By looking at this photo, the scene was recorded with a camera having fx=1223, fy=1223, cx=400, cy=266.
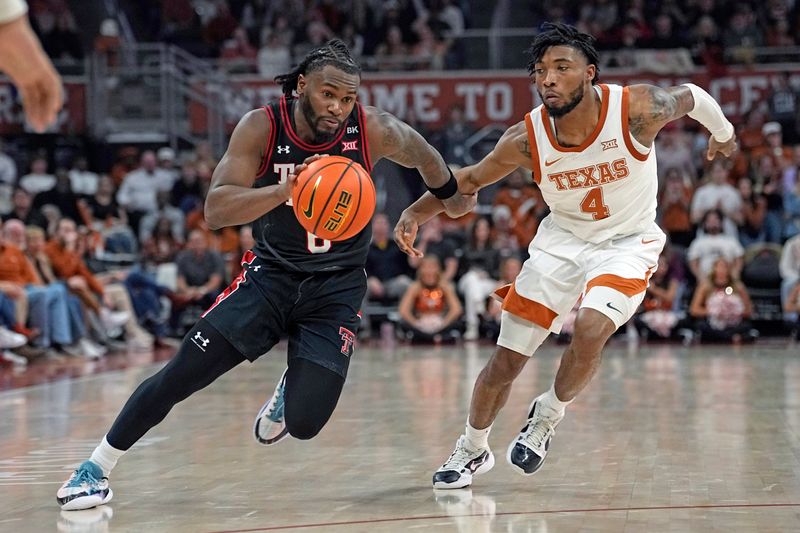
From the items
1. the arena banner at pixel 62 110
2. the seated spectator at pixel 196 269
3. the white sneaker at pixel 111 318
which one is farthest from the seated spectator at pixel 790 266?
the arena banner at pixel 62 110

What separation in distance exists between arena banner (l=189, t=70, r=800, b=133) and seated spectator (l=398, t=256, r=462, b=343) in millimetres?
4186

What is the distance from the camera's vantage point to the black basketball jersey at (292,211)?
5.19 m

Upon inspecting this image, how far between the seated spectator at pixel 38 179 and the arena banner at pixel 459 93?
2.61 m

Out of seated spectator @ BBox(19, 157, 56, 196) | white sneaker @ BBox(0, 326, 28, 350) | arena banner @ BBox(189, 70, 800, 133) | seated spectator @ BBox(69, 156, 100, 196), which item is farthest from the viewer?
arena banner @ BBox(189, 70, 800, 133)

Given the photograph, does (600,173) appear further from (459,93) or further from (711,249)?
(459,93)

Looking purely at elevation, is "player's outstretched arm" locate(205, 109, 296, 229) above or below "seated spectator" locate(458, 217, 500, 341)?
above

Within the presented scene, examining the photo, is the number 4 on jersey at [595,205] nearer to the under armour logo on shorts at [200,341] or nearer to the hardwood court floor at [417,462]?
the hardwood court floor at [417,462]

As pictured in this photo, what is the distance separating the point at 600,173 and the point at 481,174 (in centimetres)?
57

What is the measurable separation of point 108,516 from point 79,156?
41.6ft

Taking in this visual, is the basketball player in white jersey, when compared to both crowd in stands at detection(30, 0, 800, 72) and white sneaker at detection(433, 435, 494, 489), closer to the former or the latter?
white sneaker at detection(433, 435, 494, 489)

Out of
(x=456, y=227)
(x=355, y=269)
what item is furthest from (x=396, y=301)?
(x=355, y=269)

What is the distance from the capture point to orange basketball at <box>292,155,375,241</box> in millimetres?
4723

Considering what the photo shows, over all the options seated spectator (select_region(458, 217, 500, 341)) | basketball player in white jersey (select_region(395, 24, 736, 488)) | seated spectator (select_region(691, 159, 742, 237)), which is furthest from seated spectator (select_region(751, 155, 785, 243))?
basketball player in white jersey (select_region(395, 24, 736, 488))

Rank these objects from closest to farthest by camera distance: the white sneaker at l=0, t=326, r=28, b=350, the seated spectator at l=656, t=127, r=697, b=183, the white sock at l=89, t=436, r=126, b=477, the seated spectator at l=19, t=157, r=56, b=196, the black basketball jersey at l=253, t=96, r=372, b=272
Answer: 1. the white sock at l=89, t=436, r=126, b=477
2. the black basketball jersey at l=253, t=96, r=372, b=272
3. the white sneaker at l=0, t=326, r=28, b=350
4. the seated spectator at l=19, t=157, r=56, b=196
5. the seated spectator at l=656, t=127, r=697, b=183
